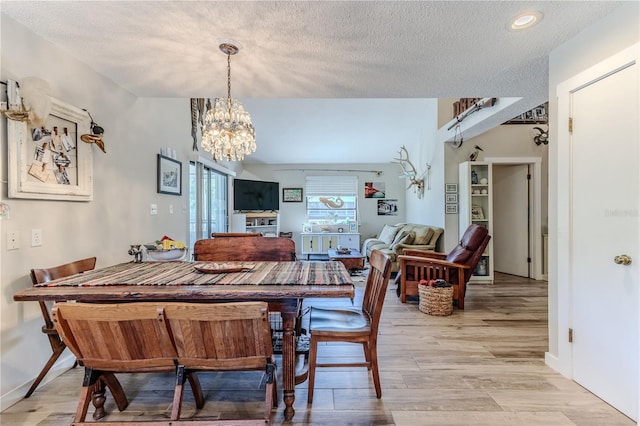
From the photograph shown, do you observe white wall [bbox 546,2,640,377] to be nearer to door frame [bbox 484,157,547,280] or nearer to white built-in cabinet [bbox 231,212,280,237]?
door frame [bbox 484,157,547,280]

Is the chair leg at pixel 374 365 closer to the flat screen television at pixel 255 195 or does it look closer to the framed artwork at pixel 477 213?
the framed artwork at pixel 477 213

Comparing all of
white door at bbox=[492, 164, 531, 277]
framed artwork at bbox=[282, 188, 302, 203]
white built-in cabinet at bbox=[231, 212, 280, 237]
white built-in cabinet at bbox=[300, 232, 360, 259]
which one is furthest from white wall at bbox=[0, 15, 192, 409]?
white door at bbox=[492, 164, 531, 277]

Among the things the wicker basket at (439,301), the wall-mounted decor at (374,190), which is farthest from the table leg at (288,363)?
the wall-mounted decor at (374,190)

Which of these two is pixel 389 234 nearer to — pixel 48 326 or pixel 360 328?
pixel 360 328

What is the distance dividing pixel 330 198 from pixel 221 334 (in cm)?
630

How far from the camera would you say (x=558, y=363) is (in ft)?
6.85

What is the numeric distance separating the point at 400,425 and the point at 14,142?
2.69 meters

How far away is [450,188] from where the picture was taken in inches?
190

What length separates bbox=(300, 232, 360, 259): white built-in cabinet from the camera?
6.94 meters

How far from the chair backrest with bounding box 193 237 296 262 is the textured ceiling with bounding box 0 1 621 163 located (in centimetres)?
137

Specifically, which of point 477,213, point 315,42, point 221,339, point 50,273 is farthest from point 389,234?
point 50,273

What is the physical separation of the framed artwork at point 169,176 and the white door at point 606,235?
144 inches

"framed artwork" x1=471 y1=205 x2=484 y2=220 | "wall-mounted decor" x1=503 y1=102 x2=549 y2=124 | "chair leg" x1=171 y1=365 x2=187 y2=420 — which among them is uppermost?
"wall-mounted decor" x1=503 y1=102 x2=549 y2=124

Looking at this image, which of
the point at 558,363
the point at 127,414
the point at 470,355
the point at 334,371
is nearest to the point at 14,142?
the point at 127,414
